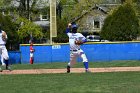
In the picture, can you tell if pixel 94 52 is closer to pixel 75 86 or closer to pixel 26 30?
pixel 75 86

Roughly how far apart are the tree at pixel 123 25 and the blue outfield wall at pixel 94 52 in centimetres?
989

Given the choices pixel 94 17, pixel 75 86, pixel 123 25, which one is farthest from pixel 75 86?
pixel 94 17

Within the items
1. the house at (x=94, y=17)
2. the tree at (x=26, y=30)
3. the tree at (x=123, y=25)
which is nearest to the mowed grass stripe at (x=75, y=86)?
the tree at (x=123, y=25)

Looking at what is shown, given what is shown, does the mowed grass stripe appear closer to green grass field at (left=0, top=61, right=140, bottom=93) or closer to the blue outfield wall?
green grass field at (left=0, top=61, right=140, bottom=93)

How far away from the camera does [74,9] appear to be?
55.0 m

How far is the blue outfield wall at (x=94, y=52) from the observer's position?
2886cm

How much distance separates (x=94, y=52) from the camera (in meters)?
29.1

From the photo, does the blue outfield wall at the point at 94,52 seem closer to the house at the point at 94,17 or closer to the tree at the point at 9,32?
the tree at the point at 9,32

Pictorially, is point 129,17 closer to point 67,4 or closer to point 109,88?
point 67,4

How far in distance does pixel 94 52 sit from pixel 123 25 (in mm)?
10902

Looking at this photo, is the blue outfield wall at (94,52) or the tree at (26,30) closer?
the blue outfield wall at (94,52)

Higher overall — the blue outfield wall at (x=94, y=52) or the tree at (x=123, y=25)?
the tree at (x=123, y=25)

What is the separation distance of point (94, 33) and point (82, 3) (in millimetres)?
21939

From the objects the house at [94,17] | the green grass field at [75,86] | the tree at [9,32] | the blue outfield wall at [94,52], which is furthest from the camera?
the house at [94,17]
